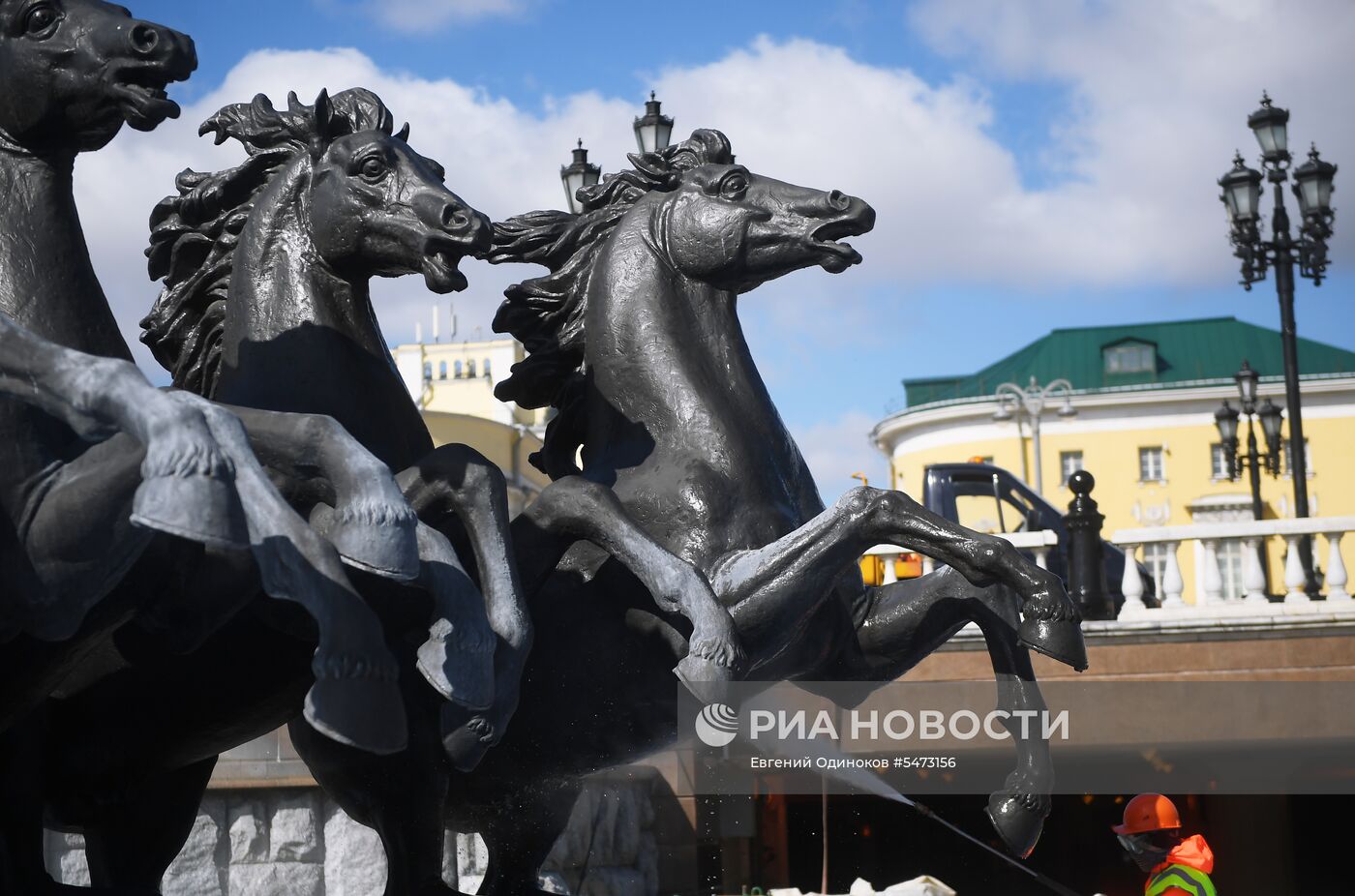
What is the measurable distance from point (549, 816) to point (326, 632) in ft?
7.38

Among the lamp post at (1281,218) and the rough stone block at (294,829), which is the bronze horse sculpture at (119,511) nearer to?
the rough stone block at (294,829)

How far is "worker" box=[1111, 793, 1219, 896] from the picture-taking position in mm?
6180

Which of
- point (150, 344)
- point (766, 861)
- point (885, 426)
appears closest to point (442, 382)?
point (885, 426)

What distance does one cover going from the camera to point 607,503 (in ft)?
17.4

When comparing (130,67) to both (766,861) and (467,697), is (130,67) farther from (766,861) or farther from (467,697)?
(766,861)

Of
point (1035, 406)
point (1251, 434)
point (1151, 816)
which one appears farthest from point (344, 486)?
point (1035, 406)

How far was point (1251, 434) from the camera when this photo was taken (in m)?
21.4

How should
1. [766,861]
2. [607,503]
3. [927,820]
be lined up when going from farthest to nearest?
[927,820] → [766,861] → [607,503]

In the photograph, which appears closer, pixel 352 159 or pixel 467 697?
pixel 467 697

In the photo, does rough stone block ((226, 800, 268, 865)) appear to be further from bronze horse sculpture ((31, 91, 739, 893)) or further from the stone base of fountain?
bronze horse sculpture ((31, 91, 739, 893))

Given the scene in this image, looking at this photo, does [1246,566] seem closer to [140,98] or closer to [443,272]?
[443,272]

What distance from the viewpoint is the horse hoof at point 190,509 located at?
3.56 m

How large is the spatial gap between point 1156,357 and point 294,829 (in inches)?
2001

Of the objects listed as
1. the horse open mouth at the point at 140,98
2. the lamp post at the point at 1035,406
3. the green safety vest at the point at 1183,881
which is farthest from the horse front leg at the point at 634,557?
the lamp post at the point at 1035,406
